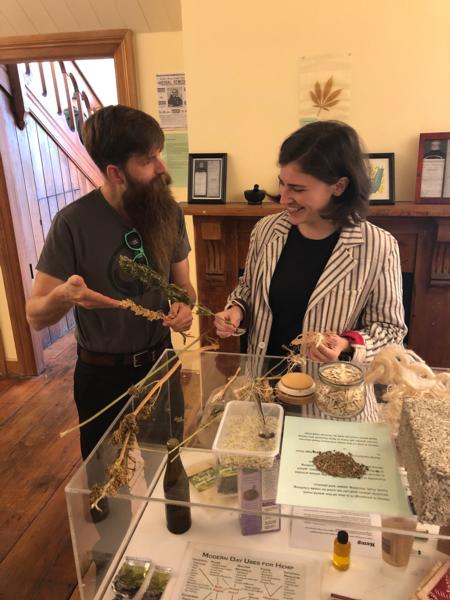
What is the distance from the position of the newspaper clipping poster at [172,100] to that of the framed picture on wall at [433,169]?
4.25 feet

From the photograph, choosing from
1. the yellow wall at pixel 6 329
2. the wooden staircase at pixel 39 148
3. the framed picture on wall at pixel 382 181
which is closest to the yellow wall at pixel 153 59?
the wooden staircase at pixel 39 148

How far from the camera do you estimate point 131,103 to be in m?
2.66

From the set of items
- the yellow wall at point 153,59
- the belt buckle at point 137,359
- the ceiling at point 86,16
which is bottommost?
the belt buckle at point 137,359

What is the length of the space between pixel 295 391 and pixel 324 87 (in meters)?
1.71

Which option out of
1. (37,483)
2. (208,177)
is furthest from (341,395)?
(37,483)

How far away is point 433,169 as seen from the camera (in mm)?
2229

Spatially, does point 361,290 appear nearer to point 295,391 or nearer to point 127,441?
point 295,391

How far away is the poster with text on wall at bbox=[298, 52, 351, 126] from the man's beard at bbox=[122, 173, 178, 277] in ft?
3.52

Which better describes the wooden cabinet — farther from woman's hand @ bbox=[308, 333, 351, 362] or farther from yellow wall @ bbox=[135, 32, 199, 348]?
woman's hand @ bbox=[308, 333, 351, 362]

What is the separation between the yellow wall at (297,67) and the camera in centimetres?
213

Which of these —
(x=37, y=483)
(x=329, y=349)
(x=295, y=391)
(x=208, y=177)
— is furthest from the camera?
(x=208, y=177)

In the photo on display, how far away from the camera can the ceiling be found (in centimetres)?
241

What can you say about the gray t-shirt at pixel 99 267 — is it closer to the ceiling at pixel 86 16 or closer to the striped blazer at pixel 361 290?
the striped blazer at pixel 361 290

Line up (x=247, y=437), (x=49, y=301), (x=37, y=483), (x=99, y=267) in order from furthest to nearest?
1. (x=37, y=483)
2. (x=99, y=267)
3. (x=49, y=301)
4. (x=247, y=437)
